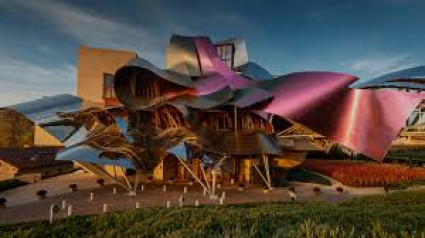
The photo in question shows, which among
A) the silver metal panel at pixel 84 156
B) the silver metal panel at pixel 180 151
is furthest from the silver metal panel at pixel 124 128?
the silver metal panel at pixel 180 151

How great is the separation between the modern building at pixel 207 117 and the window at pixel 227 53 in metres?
5.95

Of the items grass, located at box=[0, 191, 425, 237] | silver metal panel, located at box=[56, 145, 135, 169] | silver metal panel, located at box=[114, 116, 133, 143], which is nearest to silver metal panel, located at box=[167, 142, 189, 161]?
silver metal panel, located at box=[114, 116, 133, 143]

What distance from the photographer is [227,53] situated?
4166 centimetres

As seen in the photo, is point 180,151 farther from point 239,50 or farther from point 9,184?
point 239,50

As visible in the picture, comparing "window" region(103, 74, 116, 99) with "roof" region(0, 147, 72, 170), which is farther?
"window" region(103, 74, 116, 99)

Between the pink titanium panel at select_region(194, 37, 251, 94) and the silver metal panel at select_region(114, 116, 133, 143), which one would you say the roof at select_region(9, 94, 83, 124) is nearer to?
the silver metal panel at select_region(114, 116, 133, 143)

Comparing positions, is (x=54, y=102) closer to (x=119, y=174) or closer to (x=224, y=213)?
(x=119, y=174)

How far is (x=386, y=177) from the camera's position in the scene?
3111 cm

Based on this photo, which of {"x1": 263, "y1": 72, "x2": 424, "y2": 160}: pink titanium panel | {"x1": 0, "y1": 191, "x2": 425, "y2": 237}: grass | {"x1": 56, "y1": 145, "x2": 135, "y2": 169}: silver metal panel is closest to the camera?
{"x1": 0, "y1": 191, "x2": 425, "y2": 237}: grass

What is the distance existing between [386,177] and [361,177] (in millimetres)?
2257

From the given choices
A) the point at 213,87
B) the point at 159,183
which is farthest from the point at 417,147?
the point at 159,183

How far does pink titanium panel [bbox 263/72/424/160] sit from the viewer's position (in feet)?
75.7

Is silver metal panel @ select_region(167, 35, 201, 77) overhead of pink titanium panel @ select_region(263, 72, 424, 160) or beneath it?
overhead

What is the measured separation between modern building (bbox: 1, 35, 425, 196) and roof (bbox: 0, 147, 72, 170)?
399cm
